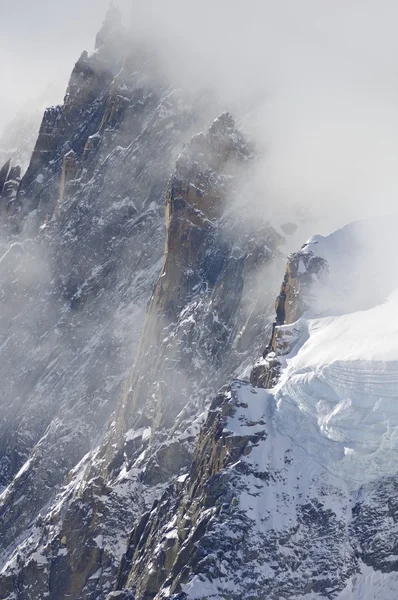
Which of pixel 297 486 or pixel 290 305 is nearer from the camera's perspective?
pixel 297 486

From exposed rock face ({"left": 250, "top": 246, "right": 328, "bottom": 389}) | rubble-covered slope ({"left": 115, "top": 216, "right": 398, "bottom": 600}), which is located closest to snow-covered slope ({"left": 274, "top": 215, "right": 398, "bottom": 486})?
rubble-covered slope ({"left": 115, "top": 216, "right": 398, "bottom": 600})

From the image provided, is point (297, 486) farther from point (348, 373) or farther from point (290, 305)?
point (290, 305)

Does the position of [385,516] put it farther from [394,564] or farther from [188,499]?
Result: [188,499]

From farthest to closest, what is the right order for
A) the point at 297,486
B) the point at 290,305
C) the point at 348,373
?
the point at 290,305 → the point at 348,373 → the point at 297,486

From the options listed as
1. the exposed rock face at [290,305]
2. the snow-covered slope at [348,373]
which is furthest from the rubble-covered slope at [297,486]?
the exposed rock face at [290,305]

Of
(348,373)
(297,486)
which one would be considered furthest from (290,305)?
(297,486)

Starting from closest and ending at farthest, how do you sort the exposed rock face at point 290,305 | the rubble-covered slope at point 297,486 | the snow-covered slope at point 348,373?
the rubble-covered slope at point 297,486, the snow-covered slope at point 348,373, the exposed rock face at point 290,305

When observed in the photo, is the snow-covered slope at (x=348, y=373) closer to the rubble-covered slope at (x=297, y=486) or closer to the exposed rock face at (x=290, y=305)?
the rubble-covered slope at (x=297, y=486)

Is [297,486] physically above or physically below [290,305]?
below

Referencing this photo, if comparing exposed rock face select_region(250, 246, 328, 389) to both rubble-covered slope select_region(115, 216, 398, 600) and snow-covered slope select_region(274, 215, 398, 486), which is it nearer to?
rubble-covered slope select_region(115, 216, 398, 600)

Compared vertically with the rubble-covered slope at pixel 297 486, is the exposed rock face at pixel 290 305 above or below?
above

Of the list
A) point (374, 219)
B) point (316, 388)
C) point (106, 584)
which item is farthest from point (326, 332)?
point (106, 584)
